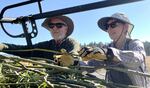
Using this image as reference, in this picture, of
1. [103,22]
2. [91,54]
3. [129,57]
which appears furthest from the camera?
[103,22]

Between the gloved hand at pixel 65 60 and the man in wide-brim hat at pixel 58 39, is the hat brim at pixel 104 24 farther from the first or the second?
the gloved hand at pixel 65 60

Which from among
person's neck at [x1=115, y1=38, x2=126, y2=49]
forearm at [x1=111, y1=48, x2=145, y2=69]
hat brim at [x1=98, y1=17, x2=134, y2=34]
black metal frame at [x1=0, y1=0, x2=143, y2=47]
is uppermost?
black metal frame at [x1=0, y1=0, x2=143, y2=47]

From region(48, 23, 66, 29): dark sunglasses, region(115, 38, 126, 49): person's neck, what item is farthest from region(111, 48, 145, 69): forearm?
region(48, 23, 66, 29): dark sunglasses

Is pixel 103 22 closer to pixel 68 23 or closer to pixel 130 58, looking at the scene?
pixel 130 58

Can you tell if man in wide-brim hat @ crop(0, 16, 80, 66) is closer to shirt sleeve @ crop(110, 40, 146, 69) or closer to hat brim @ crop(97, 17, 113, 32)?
hat brim @ crop(97, 17, 113, 32)

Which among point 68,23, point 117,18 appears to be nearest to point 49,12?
point 117,18

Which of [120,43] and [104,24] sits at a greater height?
[104,24]

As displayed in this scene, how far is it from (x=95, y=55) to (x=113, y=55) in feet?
1.79

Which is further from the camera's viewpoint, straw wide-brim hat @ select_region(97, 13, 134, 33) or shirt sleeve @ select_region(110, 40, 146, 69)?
straw wide-brim hat @ select_region(97, 13, 134, 33)

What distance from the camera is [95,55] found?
2887 millimetres

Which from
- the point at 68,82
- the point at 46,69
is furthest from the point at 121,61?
the point at 68,82

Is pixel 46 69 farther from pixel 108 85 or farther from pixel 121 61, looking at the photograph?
pixel 121 61

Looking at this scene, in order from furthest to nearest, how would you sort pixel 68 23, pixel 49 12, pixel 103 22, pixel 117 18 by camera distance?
pixel 68 23, pixel 103 22, pixel 117 18, pixel 49 12

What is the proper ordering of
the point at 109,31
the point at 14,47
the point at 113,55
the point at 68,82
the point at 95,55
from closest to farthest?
the point at 68,82 → the point at 95,55 → the point at 113,55 → the point at 109,31 → the point at 14,47
